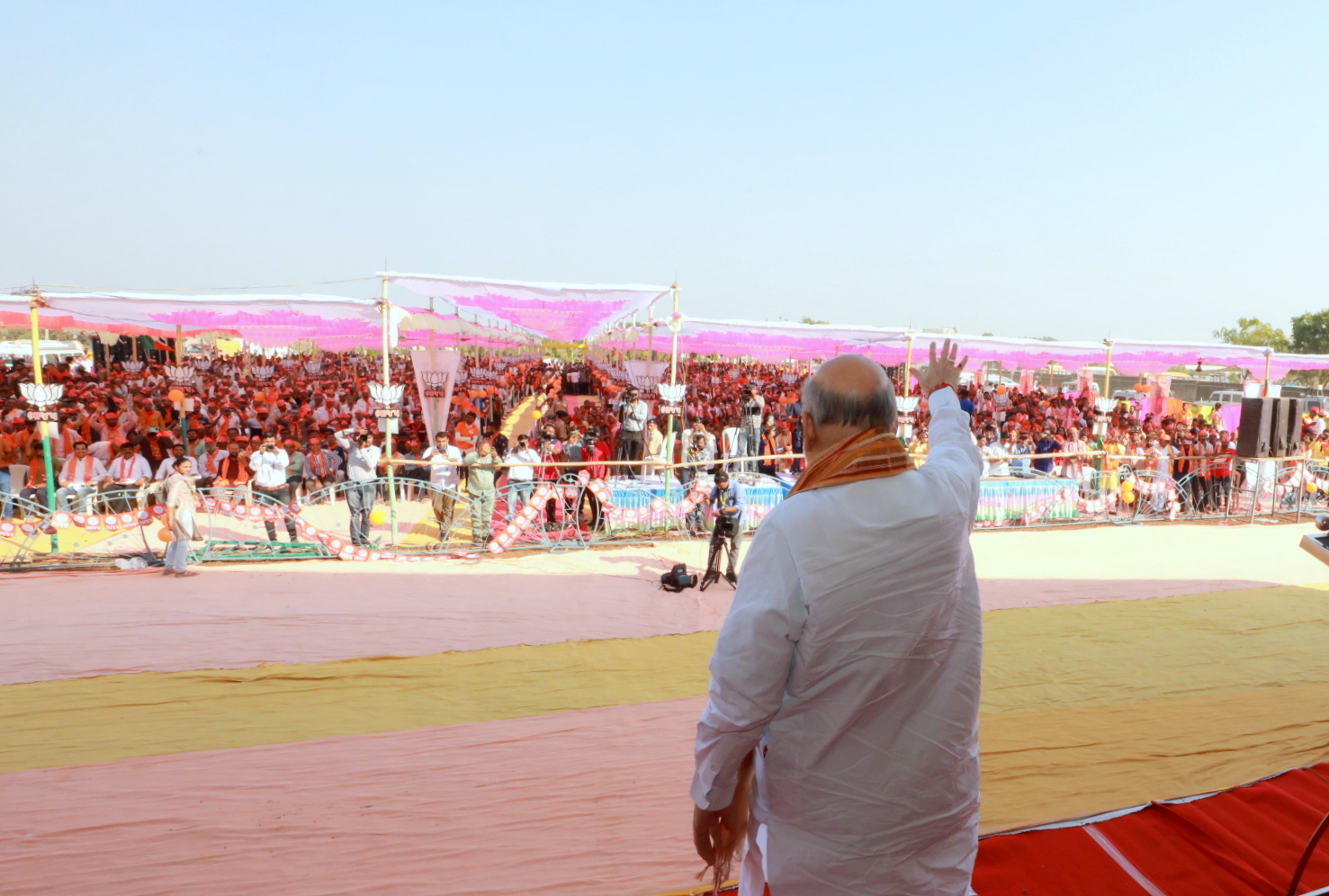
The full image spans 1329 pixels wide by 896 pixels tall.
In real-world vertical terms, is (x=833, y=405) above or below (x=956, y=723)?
above

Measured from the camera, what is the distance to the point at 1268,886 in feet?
10.1

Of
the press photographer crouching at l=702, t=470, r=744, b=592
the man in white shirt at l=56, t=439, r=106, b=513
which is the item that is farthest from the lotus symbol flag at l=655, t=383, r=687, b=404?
the man in white shirt at l=56, t=439, r=106, b=513

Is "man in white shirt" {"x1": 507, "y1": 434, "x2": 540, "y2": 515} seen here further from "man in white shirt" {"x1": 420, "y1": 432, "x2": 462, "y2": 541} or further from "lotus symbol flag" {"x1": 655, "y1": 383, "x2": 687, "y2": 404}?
"lotus symbol flag" {"x1": 655, "y1": 383, "x2": 687, "y2": 404}

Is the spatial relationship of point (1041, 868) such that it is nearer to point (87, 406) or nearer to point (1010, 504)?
point (1010, 504)

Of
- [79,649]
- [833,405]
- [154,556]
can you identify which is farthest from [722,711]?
[154,556]

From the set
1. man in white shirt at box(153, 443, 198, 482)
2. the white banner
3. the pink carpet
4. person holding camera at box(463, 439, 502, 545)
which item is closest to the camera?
the pink carpet

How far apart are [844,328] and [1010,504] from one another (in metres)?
4.11

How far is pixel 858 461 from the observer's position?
1.74 m

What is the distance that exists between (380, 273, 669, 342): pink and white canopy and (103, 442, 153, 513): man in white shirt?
4284mm

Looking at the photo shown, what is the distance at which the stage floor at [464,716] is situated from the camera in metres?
3.39

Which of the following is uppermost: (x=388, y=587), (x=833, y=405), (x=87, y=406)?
(x=833, y=405)

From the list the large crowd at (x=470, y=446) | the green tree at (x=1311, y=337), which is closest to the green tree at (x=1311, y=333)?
the green tree at (x=1311, y=337)

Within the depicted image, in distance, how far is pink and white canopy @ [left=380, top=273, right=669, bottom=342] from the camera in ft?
30.5

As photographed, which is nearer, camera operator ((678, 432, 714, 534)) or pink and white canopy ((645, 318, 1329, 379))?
camera operator ((678, 432, 714, 534))
